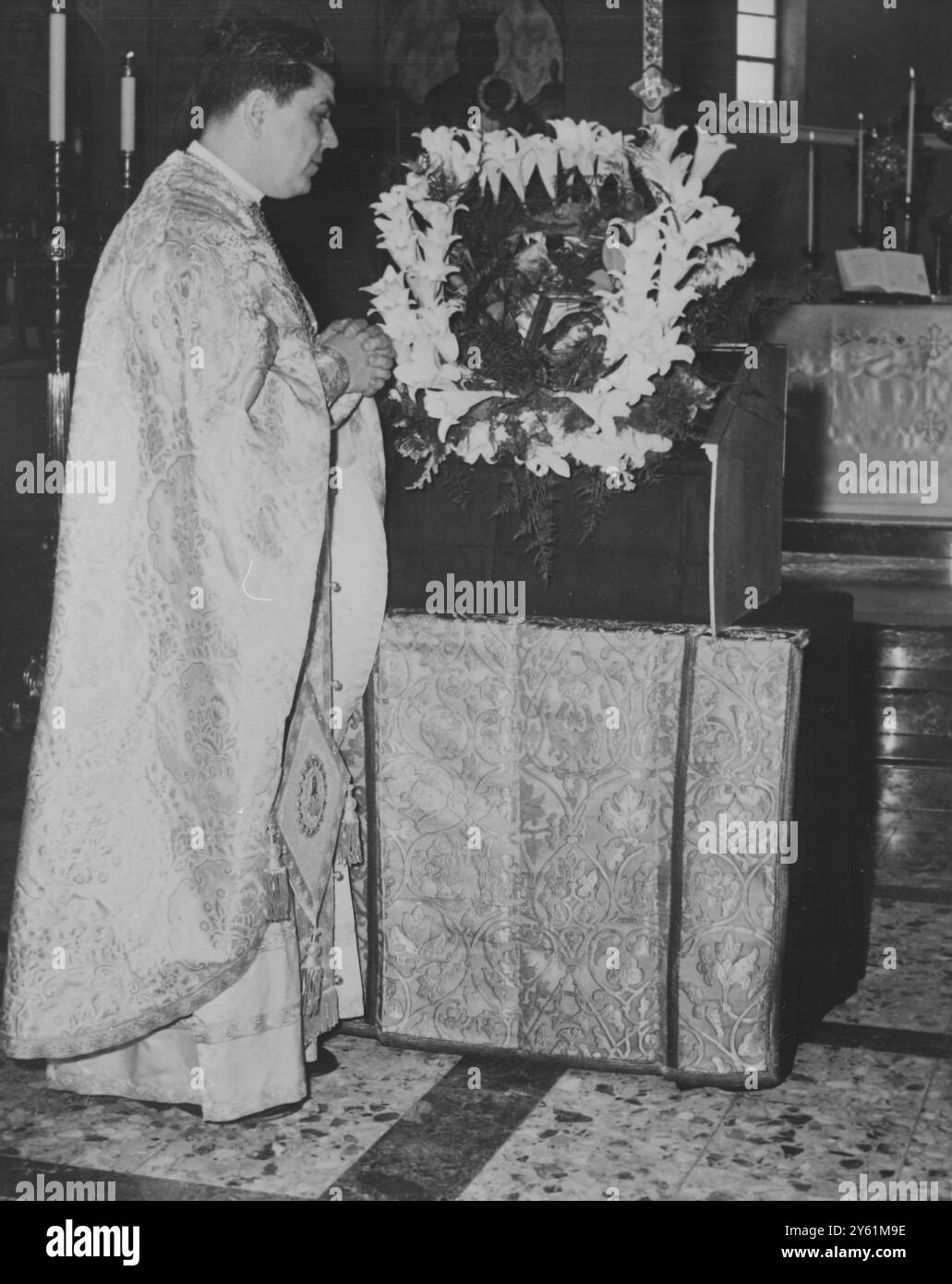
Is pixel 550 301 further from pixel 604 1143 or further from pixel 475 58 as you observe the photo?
pixel 475 58

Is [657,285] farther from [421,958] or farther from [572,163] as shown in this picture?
[421,958]

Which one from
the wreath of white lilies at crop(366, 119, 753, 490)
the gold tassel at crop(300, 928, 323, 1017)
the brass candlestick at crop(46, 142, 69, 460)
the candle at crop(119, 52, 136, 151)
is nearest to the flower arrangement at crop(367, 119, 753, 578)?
the wreath of white lilies at crop(366, 119, 753, 490)

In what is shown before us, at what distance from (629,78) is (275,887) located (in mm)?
7980

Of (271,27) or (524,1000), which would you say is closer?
(271,27)

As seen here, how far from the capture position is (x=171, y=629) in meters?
2.81

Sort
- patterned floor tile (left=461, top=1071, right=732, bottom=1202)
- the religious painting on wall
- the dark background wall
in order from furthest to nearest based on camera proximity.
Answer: the religious painting on wall → the dark background wall → patterned floor tile (left=461, top=1071, right=732, bottom=1202)

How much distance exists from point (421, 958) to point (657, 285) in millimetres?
1250

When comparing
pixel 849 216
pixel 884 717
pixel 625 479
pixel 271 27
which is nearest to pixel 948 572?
pixel 884 717

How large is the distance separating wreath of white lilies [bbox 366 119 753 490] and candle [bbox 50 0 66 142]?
1684 millimetres

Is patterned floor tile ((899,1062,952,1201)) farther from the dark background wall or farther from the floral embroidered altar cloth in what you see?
the dark background wall

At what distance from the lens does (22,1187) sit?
265 cm

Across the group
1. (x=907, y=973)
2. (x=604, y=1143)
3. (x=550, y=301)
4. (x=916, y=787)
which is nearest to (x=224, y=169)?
(x=550, y=301)

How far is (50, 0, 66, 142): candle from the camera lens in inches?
173

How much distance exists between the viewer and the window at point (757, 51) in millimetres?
9906
